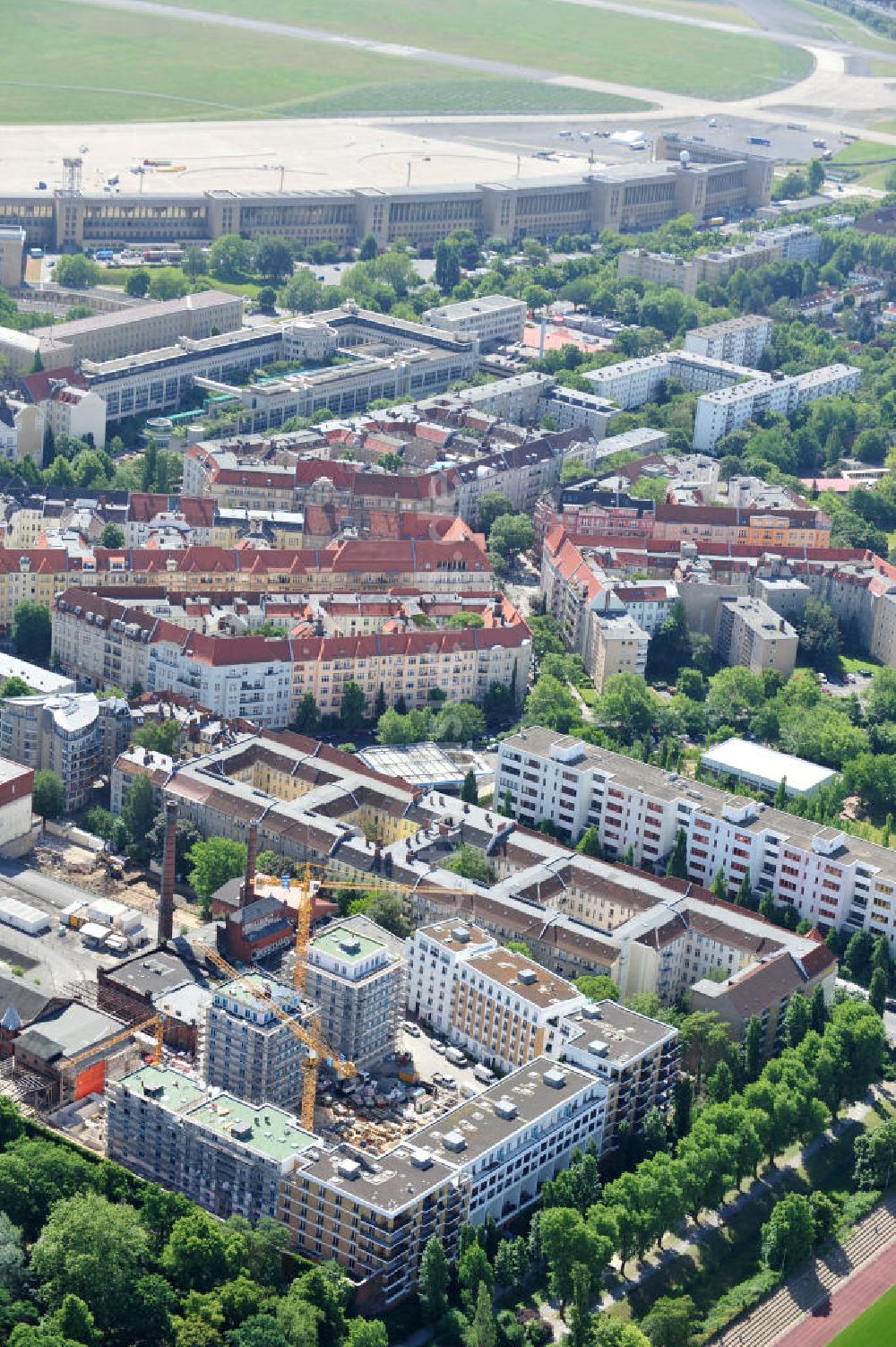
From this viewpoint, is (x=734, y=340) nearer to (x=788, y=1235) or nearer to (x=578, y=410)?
(x=578, y=410)

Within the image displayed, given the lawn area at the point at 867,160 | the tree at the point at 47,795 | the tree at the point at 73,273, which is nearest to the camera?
the tree at the point at 47,795

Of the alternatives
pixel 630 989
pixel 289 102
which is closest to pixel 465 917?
pixel 630 989

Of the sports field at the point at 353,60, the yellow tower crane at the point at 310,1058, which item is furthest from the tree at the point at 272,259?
the yellow tower crane at the point at 310,1058

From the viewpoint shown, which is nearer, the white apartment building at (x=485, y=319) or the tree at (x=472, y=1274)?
the tree at (x=472, y=1274)

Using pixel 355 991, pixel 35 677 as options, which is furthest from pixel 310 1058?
pixel 35 677

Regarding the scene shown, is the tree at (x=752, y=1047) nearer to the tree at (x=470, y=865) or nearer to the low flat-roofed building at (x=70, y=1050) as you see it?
the tree at (x=470, y=865)

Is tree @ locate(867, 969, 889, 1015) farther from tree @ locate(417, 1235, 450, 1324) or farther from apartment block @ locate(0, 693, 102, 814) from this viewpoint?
apartment block @ locate(0, 693, 102, 814)

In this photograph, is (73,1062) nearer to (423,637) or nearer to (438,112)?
(423,637)
